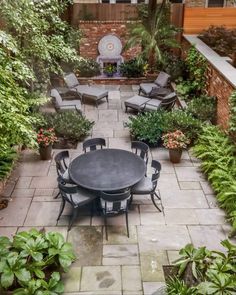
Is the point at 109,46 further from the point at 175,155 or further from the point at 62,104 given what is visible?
the point at 175,155

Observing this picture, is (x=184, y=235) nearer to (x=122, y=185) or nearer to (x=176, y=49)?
(x=122, y=185)

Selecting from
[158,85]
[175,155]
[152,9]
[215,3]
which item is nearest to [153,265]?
[175,155]

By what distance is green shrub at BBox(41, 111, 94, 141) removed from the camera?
32.1ft

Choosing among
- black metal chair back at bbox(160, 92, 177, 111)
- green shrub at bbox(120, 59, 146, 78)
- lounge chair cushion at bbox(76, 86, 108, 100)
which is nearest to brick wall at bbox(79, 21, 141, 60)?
green shrub at bbox(120, 59, 146, 78)

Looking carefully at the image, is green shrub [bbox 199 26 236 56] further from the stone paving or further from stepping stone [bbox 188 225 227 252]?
stepping stone [bbox 188 225 227 252]

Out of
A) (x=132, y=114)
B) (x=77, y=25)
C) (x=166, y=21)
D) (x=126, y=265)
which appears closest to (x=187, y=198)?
(x=126, y=265)

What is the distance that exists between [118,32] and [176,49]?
2311 mm

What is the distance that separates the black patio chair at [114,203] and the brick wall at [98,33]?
29.2 ft

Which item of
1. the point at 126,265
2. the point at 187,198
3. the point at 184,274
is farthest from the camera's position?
the point at 187,198

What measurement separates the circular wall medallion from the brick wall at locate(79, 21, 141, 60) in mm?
144

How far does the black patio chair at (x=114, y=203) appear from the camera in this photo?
652cm

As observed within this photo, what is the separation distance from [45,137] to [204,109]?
4.37 metres

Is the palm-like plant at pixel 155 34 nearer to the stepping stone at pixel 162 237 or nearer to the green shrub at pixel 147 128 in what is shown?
the green shrub at pixel 147 128

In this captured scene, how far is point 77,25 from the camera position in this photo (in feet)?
47.7
